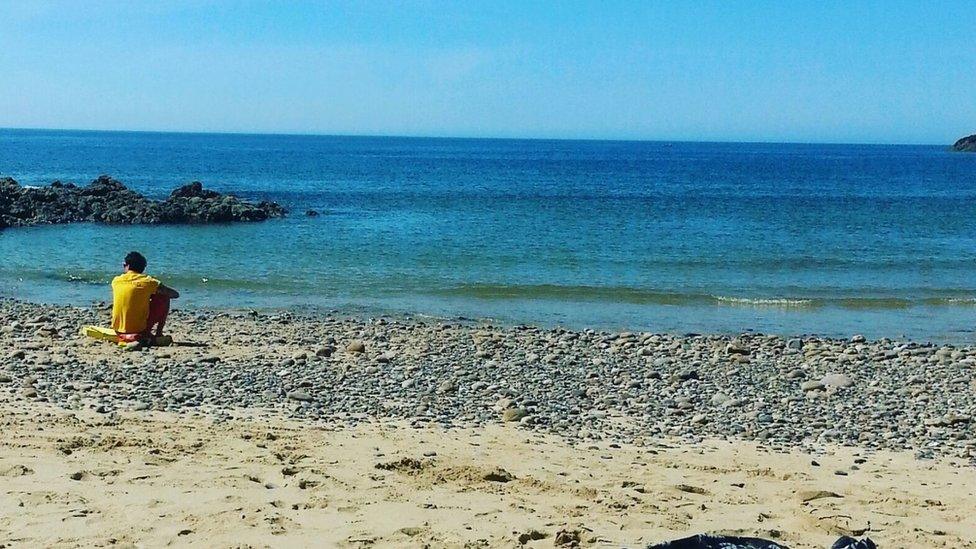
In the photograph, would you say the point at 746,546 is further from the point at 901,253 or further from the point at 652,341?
the point at 901,253

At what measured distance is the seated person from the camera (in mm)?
12312

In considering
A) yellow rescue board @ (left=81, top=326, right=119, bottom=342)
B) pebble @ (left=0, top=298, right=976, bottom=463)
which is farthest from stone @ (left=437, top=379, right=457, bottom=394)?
yellow rescue board @ (left=81, top=326, right=119, bottom=342)

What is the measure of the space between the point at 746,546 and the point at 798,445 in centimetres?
360

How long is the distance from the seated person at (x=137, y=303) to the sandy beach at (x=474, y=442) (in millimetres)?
288

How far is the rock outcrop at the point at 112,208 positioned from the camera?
3681 cm

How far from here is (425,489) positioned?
6691 millimetres

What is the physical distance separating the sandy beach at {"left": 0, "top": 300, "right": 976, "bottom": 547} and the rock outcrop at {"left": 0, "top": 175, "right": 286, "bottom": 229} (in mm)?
24603

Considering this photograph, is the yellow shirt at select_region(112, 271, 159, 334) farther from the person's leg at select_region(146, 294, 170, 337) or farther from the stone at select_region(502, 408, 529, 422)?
the stone at select_region(502, 408, 529, 422)

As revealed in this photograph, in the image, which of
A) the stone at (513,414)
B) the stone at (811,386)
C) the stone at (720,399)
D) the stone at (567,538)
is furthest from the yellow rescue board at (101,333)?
the stone at (567,538)

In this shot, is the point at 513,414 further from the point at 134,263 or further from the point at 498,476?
the point at 134,263

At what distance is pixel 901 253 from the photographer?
95.8 feet

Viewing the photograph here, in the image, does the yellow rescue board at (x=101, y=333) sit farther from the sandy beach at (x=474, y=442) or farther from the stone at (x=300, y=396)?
the stone at (x=300, y=396)

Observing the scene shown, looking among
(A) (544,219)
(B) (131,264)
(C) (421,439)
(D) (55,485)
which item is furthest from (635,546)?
(A) (544,219)

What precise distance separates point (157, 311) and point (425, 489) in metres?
7.01
